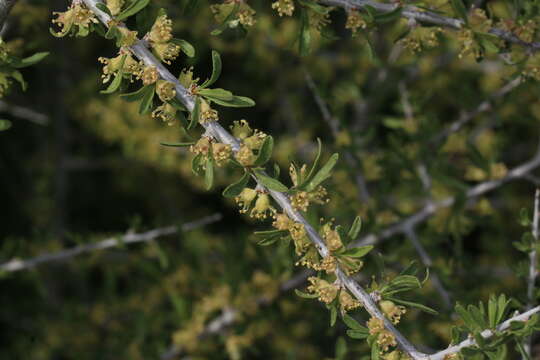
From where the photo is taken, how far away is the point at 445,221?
117 inches

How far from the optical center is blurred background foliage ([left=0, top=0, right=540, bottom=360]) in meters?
2.88

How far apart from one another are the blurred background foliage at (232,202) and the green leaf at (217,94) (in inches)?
14.9

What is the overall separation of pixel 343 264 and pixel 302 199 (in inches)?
8.1

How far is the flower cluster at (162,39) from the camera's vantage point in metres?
1.69

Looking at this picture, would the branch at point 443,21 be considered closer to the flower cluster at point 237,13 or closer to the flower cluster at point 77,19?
the flower cluster at point 237,13

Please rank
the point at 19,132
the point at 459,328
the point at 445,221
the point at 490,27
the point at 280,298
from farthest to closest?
the point at 19,132, the point at 280,298, the point at 445,221, the point at 490,27, the point at 459,328

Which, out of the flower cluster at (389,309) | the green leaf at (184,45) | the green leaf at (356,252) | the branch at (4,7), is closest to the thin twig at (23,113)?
the branch at (4,7)

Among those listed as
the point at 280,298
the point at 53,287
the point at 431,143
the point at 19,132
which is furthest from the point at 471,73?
the point at 19,132

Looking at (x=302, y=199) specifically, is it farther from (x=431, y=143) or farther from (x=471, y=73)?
(x=471, y=73)

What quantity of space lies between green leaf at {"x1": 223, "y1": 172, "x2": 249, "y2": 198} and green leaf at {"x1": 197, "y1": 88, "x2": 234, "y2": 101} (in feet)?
0.68

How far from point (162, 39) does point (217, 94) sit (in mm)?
221

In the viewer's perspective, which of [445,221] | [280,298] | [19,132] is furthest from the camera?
[19,132]

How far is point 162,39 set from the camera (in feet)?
5.57

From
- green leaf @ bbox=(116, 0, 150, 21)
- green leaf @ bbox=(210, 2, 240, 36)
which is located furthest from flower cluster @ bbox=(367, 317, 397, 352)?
green leaf @ bbox=(116, 0, 150, 21)
